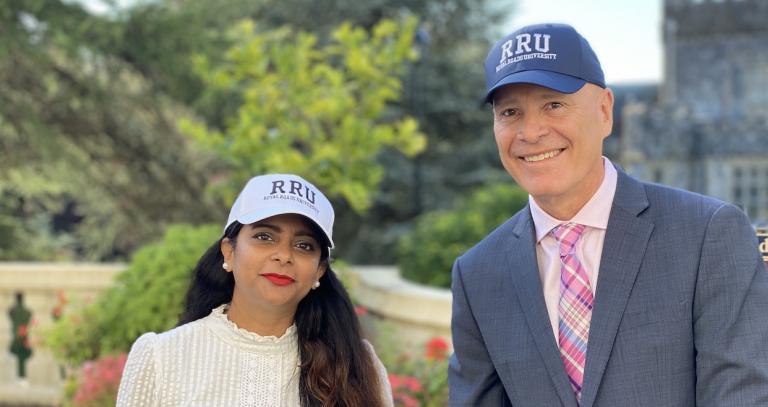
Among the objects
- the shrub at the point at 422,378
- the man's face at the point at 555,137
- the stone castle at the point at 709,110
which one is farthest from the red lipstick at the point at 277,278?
the stone castle at the point at 709,110

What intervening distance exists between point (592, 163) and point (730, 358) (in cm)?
54

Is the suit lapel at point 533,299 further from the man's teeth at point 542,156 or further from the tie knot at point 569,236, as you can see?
the man's teeth at point 542,156

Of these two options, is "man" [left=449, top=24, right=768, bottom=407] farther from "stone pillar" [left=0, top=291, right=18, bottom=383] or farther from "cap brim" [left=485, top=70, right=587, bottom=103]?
"stone pillar" [left=0, top=291, right=18, bottom=383]

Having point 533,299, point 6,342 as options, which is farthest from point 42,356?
point 533,299

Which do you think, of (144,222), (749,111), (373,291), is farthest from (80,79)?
(749,111)

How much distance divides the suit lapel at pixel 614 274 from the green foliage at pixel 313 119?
4257mm

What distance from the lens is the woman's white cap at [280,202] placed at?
8.27 feet

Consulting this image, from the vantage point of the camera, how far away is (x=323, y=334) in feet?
9.05

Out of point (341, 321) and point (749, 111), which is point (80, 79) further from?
point (749, 111)

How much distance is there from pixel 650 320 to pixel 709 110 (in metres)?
27.7

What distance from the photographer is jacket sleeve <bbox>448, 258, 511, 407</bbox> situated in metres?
2.34

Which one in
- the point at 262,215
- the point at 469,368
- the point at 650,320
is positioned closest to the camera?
the point at 650,320

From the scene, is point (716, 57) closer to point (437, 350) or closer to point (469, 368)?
point (437, 350)

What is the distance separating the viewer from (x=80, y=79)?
37.6 feet
